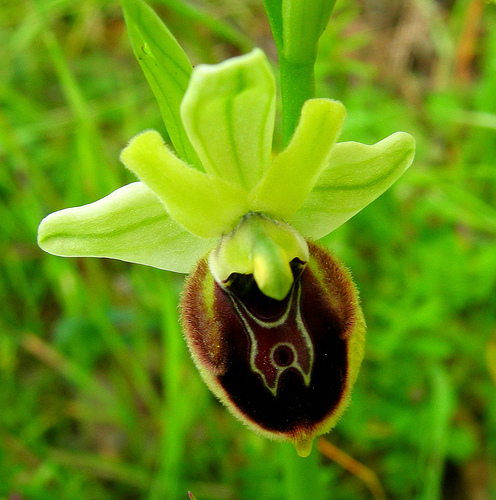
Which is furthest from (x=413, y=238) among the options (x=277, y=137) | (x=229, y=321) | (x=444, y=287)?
(x=229, y=321)

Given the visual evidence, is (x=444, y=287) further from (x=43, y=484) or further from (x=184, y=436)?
(x=43, y=484)

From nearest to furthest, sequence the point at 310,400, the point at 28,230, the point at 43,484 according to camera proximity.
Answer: the point at 310,400
the point at 43,484
the point at 28,230

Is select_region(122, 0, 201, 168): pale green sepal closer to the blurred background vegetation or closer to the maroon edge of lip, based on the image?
the maroon edge of lip

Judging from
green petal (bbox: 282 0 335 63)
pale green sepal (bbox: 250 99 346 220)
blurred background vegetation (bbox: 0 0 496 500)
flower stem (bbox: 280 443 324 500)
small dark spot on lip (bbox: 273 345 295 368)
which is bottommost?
blurred background vegetation (bbox: 0 0 496 500)

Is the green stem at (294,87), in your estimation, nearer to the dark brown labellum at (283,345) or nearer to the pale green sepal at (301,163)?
the pale green sepal at (301,163)

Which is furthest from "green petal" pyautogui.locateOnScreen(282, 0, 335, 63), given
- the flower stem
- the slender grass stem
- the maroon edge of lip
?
the slender grass stem

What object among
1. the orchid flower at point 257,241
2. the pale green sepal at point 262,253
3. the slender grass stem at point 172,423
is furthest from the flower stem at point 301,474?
the slender grass stem at point 172,423
